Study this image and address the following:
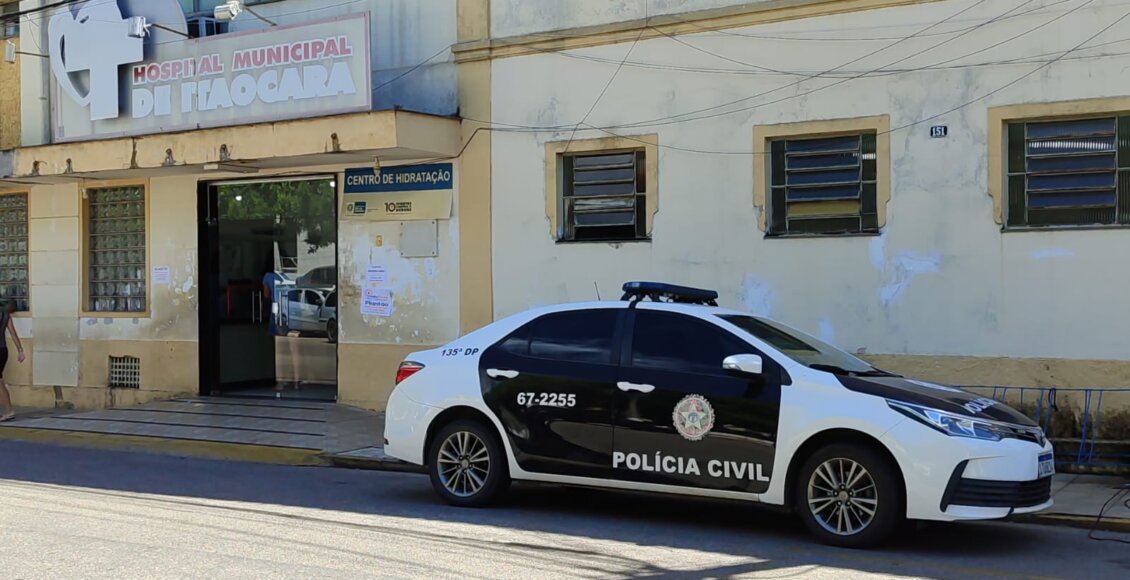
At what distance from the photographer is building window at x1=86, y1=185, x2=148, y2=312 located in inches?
710

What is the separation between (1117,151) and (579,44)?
20.1ft

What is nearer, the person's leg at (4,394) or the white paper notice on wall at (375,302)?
the white paper notice on wall at (375,302)

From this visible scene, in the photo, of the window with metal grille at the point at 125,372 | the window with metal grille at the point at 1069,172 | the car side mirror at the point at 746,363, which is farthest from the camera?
the window with metal grille at the point at 125,372

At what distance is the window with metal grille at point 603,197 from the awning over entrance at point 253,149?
5.50 feet

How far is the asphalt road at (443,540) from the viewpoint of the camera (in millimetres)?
7199

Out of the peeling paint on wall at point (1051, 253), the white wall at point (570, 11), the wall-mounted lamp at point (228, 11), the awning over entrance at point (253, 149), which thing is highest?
the wall-mounted lamp at point (228, 11)

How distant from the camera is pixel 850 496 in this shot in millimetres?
7859

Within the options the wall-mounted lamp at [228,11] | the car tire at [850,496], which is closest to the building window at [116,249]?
the wall-mounted lamp at [228,11]

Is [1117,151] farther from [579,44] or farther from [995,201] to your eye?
[579,44]

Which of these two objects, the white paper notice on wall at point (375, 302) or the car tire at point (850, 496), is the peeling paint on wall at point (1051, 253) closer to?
the car tire at point (850, 496)

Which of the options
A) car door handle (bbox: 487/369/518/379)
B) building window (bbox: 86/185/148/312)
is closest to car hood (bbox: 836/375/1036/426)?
car door handle (bbox: 487/369/518/379)

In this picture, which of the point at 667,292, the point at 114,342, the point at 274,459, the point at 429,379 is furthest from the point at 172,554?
the point at 114,342

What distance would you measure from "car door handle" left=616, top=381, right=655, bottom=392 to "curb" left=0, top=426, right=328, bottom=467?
5.15 metres

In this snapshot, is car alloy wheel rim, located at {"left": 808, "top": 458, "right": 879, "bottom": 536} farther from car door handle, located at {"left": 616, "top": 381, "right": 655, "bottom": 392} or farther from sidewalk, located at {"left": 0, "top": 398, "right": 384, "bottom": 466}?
sidewalk, located at {"left": 0, "top": 398, "right": 384, "bottom": 466}
